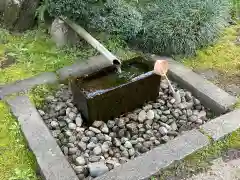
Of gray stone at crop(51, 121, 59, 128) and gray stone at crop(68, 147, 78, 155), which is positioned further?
gray stone at crop(51, 121, 59, 128)

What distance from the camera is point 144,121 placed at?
8.85ft

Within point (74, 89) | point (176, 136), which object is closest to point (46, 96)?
point (74, 89)

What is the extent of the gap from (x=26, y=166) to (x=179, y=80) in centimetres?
159

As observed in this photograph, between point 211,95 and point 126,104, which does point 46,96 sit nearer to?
point 126,104

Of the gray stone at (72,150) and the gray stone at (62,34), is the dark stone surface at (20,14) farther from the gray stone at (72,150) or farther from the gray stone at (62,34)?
the gray stone at (72,150)

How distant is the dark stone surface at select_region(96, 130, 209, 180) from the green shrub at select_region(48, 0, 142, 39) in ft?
4.74

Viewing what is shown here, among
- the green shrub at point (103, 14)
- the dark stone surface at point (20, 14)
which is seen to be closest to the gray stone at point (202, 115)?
the green shrub at point (103, 14)

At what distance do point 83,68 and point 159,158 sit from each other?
132 centimetres

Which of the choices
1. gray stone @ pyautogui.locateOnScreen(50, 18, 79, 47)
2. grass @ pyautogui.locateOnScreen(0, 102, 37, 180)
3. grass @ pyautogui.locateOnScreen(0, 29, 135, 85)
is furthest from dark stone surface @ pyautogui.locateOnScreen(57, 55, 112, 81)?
grass @ pyautogui.locateOnScreen(0, 102, 37, 180)

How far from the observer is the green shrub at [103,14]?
299 centimetres

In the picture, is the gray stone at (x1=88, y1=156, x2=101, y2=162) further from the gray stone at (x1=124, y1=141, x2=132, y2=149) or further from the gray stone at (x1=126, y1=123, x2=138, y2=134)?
the gray stone at (x1=126, y1=123, x2=138, y2=134)

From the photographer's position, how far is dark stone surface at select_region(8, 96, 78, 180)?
6.80ft

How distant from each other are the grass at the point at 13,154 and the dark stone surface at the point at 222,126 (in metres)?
1.27

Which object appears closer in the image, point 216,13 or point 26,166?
point 26,166
